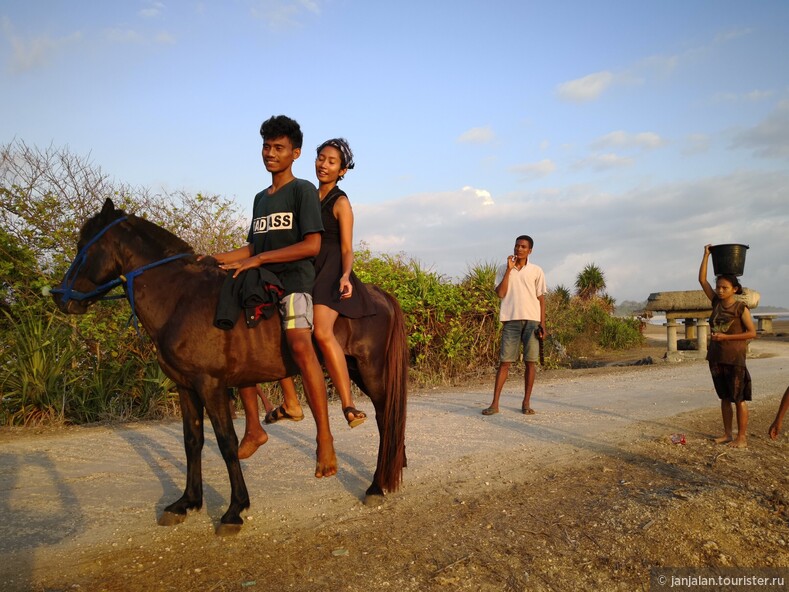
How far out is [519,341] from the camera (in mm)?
8578

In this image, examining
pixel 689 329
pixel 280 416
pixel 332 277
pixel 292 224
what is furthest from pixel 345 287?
pixel 689 329

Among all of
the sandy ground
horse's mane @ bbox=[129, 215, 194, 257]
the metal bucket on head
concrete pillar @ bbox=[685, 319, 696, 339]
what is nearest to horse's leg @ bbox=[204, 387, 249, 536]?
the sandy ground

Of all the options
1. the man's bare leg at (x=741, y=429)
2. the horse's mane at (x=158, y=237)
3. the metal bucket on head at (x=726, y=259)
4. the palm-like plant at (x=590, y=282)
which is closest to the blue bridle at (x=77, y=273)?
the horse's mane at (x=158, y=237)

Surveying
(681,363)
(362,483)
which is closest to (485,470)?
(362,483)

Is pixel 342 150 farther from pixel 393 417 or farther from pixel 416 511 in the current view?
pixel 416 511

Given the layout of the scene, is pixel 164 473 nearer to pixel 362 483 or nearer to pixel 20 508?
pixel 20 508

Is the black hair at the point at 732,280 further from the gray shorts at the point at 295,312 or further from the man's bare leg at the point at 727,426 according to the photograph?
the gray shorts at the point at 295,312

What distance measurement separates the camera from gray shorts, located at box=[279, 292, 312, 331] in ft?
13.8

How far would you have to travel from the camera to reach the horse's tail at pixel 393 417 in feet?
15.4

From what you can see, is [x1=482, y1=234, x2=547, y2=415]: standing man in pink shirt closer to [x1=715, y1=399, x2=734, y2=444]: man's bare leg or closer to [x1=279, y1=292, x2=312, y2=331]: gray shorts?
[x1=715, y1=399, x2=734, y2=444]: man's bare leg

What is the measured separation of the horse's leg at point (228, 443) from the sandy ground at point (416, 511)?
0.54 ft

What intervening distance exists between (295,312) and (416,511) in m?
1.61

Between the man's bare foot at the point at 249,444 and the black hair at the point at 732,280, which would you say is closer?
the man's bare foot at the point at 249,444

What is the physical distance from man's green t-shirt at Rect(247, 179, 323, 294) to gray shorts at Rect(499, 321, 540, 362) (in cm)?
460
